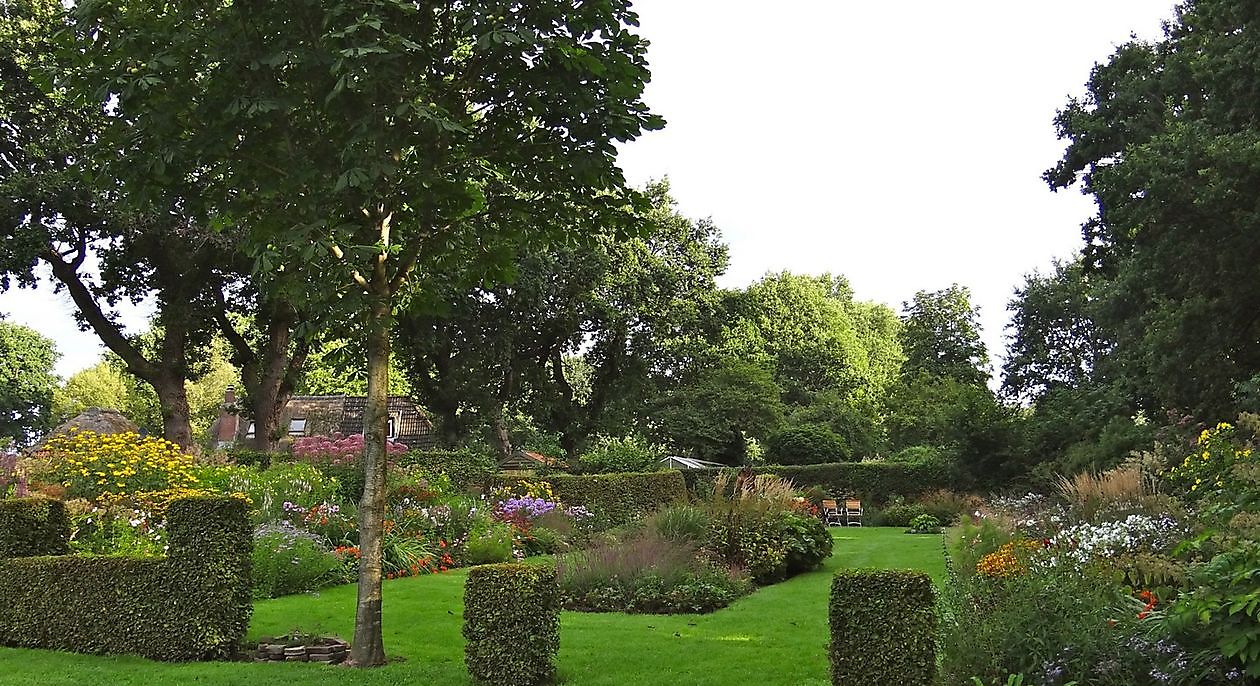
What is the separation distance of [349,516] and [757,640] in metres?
7.36

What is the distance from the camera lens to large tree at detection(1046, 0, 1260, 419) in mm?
14172

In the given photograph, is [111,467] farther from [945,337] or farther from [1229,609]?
[945,337]

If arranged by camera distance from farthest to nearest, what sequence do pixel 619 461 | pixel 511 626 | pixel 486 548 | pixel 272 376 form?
pixel 272 376 → pixel 619 461 → pixel 486 548 → pixel 511 626

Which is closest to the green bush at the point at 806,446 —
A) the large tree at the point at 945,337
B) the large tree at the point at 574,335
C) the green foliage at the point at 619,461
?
the large tree at the point at 574,335

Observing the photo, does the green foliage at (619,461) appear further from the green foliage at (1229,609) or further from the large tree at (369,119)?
the green foliage at (1229,609)

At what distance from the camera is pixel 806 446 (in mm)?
29812

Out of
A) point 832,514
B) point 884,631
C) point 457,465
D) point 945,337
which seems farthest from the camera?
point 945,337

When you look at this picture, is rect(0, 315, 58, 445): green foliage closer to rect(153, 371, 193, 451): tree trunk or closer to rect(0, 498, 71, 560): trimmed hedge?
rect(153, 371, 193, 451): tree trunk

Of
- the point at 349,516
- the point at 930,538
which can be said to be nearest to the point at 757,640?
the point at 349,516

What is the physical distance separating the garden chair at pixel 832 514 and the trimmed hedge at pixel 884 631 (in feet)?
57.9

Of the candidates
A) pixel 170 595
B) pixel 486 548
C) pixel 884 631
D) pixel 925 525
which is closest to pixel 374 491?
pixel 170 595

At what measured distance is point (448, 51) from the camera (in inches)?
260

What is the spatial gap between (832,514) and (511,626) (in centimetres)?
1963

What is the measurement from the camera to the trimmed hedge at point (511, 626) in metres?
5.64
